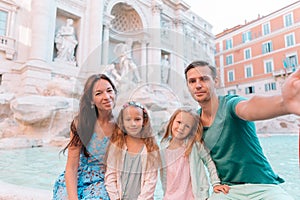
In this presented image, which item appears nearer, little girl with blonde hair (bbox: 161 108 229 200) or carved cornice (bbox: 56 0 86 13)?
little girl with blonde hair (bbox: 161 108 229 200)

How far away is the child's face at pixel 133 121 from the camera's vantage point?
85cm

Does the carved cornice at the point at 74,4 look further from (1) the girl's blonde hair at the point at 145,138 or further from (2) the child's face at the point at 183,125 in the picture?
(2) the child's face at the point at 183,125

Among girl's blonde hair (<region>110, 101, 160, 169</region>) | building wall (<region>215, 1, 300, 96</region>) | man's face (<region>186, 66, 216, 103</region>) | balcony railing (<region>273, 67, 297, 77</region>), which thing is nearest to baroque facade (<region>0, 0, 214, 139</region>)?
girl's blonde hair (<region>110, 101, 160, 169</region>)

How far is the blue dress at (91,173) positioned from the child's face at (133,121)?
141 mm

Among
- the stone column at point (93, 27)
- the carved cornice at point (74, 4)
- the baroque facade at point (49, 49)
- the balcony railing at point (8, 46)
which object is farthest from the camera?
the stone column at point (93, 27)

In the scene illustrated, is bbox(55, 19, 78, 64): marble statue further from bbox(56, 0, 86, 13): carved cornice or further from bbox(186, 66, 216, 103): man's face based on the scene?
bbox(186, 66, 216, 103): man's face

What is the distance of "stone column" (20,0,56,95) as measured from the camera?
548 cm

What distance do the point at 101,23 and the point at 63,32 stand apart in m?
1.40

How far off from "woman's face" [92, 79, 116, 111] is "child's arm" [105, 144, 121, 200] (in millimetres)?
187

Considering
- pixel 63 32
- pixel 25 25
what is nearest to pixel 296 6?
pixel 63 32

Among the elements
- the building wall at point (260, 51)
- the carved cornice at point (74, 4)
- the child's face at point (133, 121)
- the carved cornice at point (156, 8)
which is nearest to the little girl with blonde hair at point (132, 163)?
the child's face at point (133, 121)

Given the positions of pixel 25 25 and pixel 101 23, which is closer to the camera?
pixel 25 25

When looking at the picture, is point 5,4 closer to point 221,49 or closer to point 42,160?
point 42,160

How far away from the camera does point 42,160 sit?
2436 millimetres
